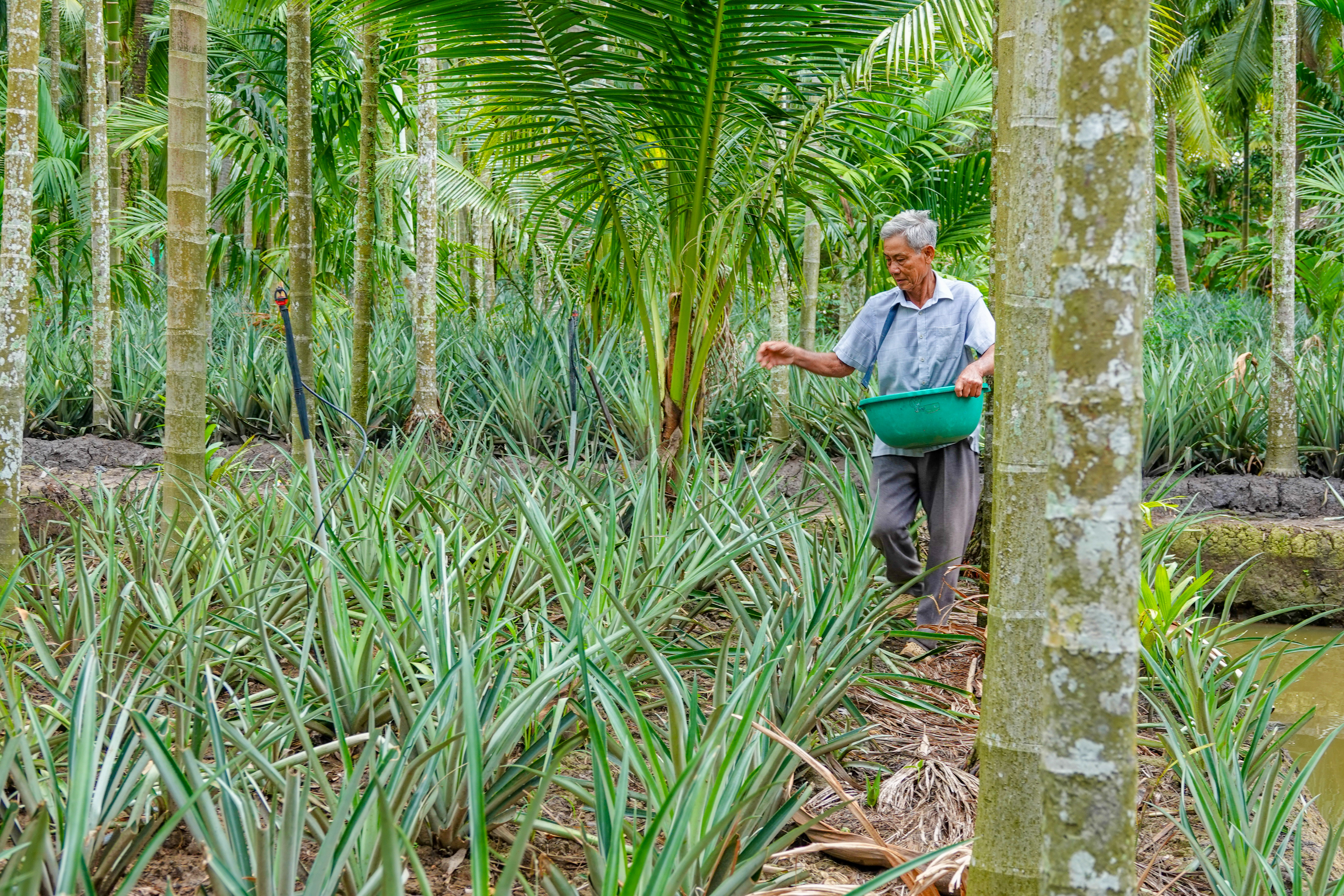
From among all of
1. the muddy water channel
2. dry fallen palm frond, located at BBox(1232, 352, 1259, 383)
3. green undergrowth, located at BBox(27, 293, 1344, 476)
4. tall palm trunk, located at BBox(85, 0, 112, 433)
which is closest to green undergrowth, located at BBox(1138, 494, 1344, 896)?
the muddy water channel

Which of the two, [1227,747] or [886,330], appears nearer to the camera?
[1227,747]

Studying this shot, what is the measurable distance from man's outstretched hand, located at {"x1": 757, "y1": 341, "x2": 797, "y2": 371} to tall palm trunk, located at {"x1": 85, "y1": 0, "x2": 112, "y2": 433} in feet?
15.0

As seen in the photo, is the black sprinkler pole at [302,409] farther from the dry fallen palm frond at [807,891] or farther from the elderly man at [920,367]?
the elderly man at [920,367]

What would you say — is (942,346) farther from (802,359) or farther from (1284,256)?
(1284,256)

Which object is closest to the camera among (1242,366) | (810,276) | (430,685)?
(430,685)

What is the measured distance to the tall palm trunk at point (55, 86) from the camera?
32.5ft

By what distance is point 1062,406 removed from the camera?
1.09 m

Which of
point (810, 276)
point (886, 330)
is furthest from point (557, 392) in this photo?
point (886, 330)

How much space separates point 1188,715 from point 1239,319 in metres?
10.6

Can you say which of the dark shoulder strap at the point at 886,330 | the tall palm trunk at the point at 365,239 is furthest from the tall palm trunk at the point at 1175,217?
the dark shoulder strap at the point at 886,330

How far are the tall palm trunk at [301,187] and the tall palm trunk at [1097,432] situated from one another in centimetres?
451

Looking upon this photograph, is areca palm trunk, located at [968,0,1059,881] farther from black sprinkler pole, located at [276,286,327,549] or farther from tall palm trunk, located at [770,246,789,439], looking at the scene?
tall palm trunk, located at [770,246,789,439]

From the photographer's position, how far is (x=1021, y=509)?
1.70 metres

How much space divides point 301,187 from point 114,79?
4.86 m
